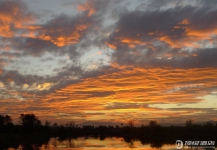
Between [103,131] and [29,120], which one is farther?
[103,131]

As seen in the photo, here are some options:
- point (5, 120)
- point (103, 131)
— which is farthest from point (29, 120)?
point (103, 131)

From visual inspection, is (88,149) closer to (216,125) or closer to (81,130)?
(216,125)

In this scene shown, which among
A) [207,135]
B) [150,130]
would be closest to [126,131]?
[150,130]

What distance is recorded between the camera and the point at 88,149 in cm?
3081

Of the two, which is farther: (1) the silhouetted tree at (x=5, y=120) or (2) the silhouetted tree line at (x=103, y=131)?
(1) the silhouetted tree at (x=5, y=120)

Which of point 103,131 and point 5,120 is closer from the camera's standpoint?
point 5,120

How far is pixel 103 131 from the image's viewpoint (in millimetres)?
91000

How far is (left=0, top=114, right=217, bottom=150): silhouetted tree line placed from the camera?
140ft

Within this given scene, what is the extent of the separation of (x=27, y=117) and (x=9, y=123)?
7.72 metres

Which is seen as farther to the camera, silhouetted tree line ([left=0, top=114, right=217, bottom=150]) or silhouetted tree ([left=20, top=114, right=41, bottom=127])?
silhouetted tree ([left=20, top=114, right=41, bottom=127])

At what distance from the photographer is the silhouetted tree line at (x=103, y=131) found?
4266 centimetres

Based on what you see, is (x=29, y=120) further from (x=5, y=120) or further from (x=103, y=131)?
(x=103, y=131)

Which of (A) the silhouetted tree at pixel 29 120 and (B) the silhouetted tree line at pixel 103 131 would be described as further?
(A) the silhouetted tree at pixel 29 120

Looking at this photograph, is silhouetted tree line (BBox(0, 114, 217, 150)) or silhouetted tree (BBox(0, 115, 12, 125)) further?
silhouetted tree (BBox(0, 115, 12, 125))
